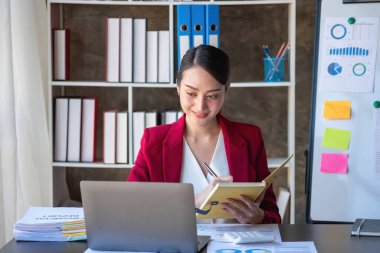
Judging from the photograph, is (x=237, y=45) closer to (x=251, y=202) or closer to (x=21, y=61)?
(x=21, y=61)

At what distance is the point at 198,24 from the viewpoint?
3.57 m

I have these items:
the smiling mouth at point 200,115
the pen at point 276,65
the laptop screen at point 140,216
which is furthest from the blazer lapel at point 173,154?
the pen at point 276,65

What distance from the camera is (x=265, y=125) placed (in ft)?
13.3

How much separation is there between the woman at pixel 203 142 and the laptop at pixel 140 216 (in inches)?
20.2

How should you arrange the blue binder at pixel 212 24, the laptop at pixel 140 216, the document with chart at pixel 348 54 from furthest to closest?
the blue binder at pixel 212 24
the document with chart at pixel 348 54
the laptop at pixel 140 216

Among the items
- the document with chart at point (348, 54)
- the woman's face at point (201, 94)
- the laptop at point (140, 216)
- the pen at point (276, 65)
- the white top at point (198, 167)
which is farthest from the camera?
the pen at point (276, 65)

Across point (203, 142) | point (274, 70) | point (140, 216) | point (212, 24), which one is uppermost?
point (212, 24)

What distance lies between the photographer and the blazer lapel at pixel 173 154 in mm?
2402

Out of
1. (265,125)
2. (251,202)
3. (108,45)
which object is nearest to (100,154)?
(108,45)

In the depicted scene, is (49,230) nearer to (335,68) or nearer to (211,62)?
(211,62)

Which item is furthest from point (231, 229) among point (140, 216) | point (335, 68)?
point (335, 68)

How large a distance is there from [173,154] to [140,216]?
0.62m

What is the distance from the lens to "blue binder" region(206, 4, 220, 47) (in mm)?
3559

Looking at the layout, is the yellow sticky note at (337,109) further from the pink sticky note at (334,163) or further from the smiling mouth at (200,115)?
the smiling mouth at (200,115)
